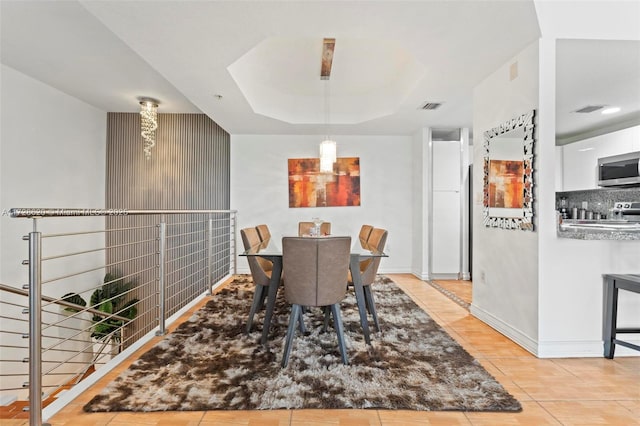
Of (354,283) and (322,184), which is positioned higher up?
(322,184)

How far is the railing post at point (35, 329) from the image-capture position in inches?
58.2

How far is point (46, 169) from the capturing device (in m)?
3.97

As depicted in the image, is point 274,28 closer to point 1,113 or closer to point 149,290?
point 1,113

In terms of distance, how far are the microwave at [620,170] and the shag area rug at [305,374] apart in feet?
11.3

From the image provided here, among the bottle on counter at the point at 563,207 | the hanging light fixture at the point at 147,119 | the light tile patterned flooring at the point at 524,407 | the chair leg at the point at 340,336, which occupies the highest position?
the hanging light fixture at the point at 147,119

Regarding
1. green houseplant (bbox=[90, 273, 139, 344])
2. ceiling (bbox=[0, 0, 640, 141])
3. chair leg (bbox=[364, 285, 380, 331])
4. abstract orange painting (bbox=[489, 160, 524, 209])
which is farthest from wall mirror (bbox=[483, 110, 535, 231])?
green houseplant (bbox=[90, 273, 139, 344])

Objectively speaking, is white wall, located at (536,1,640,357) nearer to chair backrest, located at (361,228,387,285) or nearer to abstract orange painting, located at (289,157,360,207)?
chair backrest, located at (361,228,387,285)

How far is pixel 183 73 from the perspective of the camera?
117 inches

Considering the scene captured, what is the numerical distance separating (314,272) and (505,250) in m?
1.76

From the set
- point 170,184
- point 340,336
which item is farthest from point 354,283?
point 170,184

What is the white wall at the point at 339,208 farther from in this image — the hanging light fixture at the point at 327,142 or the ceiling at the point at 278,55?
the hanging light fixture at the point at 327,142

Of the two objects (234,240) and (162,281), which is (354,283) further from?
(234,240)

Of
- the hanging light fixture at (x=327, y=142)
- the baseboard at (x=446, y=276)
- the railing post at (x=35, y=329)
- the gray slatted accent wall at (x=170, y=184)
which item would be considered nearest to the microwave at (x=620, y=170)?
the baseboard at (x=446, y=276)

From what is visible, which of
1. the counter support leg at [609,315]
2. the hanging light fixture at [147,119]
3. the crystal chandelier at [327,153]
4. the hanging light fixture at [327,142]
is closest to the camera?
the counter support leg at [609,315]
